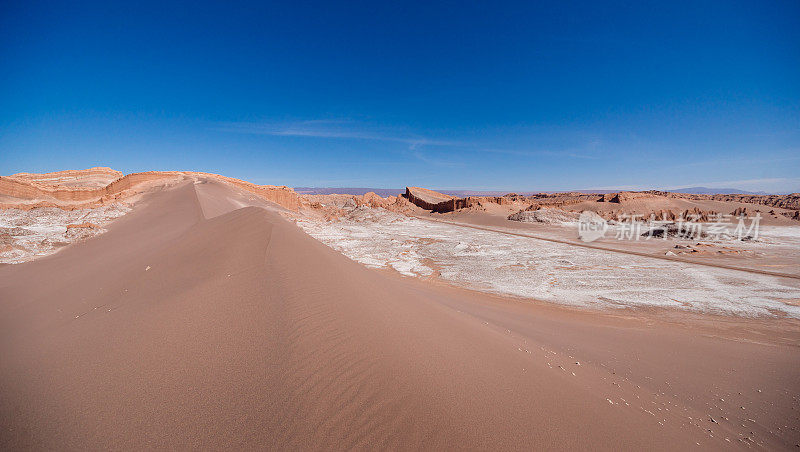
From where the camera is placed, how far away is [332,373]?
99.4 inches

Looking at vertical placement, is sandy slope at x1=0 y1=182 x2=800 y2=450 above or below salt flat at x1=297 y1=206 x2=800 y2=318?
above

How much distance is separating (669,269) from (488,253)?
23.2 ft

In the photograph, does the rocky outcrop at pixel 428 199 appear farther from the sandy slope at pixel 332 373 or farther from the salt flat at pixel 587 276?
the sandy slope at pixel 332 373

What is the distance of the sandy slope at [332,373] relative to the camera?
6.64 feet

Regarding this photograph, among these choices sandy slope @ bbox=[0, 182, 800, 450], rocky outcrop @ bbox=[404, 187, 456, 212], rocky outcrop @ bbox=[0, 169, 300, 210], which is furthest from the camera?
rocky outcrop @ bbox=[404, 187, 456, 212]

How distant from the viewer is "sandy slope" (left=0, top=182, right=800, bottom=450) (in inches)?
79.7

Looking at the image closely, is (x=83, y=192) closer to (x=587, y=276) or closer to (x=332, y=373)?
(x=332, y=373)

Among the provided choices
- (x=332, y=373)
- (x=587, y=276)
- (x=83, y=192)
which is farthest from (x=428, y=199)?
(x=332, y=373)

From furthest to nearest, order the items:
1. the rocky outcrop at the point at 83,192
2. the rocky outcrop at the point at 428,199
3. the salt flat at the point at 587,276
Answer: the rocky outcrop at the point at 428,199, the rocky outcrop at the point at 83,192, the salt flat at the point at 587,276

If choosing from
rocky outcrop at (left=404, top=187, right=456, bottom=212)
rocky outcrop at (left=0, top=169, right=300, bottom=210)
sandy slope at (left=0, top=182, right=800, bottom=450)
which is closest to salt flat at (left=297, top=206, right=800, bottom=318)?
sandy slope at (left=0, top=182, right=800, bottom=450)

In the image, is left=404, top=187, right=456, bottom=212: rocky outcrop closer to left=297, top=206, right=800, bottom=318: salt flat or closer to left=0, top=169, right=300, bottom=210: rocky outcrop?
left=0, top=169, right=300, bottom=210: rocky outcrop

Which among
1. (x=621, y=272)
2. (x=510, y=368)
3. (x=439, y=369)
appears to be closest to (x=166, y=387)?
(x=439, y=369)

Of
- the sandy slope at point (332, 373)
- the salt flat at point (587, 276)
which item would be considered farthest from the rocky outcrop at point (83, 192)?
the sandy slope at point (332, 373)

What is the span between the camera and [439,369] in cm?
279
